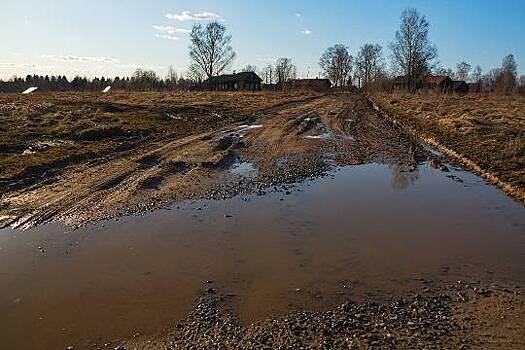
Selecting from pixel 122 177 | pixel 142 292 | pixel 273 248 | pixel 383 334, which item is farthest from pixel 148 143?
pixel 383 334

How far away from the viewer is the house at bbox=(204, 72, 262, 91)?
88.8 meters

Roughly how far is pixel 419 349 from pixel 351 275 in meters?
1.84

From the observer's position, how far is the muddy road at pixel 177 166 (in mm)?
9094

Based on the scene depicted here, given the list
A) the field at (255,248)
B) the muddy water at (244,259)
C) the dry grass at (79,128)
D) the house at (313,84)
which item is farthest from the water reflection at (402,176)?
the house at (313,84)

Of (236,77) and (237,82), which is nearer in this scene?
(237,82)

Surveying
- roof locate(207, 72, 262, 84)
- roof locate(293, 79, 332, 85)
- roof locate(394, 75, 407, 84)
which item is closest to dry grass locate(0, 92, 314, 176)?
roof locate(394, 75, 407, 84)

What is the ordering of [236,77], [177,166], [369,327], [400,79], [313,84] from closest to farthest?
[369,327] → [177,166] → [400,79] → [236,77] → [313,84]

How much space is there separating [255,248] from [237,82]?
85863mm

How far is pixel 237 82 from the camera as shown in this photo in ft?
299

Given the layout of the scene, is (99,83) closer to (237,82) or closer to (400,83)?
(237,82)

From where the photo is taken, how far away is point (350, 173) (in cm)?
1281

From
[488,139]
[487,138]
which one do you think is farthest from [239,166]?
[487,138]

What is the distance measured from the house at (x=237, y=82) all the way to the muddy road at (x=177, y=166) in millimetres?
68304

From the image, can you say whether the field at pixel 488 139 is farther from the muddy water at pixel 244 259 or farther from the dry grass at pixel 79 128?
the dry grass at pixel 79 128
